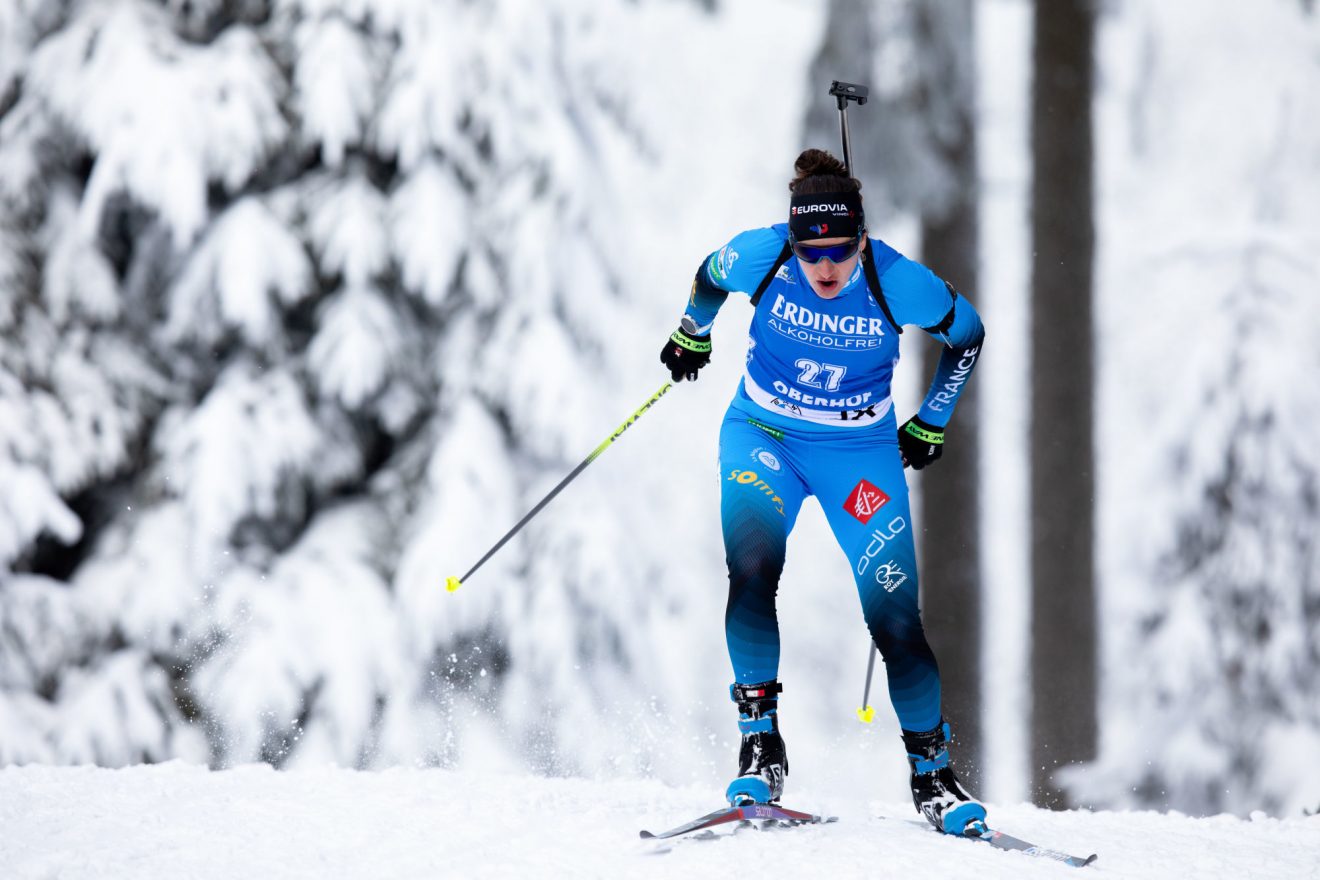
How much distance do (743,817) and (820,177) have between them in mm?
1997

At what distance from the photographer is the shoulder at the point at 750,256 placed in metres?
4.42

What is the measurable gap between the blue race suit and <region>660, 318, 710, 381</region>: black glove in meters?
0.26

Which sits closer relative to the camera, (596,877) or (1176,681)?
(596,877)

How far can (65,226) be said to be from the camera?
948 cm

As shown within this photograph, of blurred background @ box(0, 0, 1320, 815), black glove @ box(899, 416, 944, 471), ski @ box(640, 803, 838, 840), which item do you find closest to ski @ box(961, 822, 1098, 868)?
ski @ box(640, 803, 838, 840)

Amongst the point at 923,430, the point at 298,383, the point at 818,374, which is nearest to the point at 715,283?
the point at 818,374

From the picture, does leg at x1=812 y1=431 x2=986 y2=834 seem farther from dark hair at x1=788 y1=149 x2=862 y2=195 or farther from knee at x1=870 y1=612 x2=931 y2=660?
dark hair at x1=788 y1=149 x2=862 y2=195

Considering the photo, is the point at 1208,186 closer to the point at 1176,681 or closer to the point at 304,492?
the point at 1176,681

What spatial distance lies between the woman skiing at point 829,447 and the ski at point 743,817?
0.16ft

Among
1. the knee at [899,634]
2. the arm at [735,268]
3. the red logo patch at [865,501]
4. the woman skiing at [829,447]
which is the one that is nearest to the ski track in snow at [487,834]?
the woman skiing at [829,447]

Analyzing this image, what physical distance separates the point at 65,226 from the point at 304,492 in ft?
8.22

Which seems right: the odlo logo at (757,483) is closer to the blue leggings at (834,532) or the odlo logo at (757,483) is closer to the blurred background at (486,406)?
the blue leggings at (834,532)

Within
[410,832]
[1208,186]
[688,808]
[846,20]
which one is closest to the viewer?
[410,832]

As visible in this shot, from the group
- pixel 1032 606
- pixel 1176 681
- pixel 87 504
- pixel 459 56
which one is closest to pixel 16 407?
pixel 87 504
